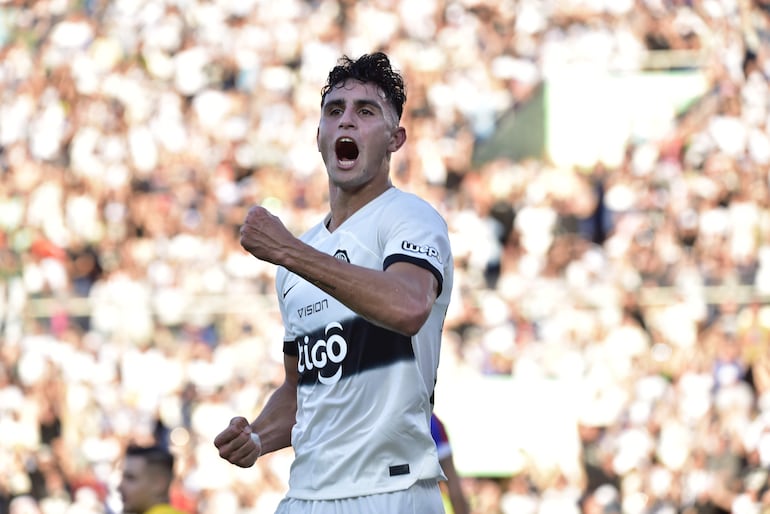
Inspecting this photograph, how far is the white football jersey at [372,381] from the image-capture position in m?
3.42

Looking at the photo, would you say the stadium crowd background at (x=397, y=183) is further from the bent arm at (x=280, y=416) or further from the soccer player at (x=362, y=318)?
the soccer player at (x=362, y=318)

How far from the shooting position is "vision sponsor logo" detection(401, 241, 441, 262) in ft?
10.8

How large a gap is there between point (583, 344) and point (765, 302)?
1815 mm

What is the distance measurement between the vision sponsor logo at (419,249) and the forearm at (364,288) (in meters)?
0.14

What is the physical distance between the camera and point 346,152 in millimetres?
3658

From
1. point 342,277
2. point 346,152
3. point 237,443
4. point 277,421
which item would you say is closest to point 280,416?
point 277,421

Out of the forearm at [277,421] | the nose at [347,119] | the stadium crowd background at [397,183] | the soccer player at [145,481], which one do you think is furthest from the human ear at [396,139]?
the stadium crowd background at [397,183]

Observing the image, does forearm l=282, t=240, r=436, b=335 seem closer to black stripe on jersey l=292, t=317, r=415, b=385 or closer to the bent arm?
black stripe on jersey l=292, t=317, r=415, b=385

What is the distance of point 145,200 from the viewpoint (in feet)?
44.6

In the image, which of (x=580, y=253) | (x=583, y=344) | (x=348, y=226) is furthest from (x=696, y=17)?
(x=348, y=226)

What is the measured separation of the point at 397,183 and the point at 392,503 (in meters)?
10.0

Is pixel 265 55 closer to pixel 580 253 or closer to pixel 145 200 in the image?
pixel 145 200

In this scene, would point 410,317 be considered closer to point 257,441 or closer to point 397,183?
point 257,441

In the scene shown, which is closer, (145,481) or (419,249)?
(419,249)
